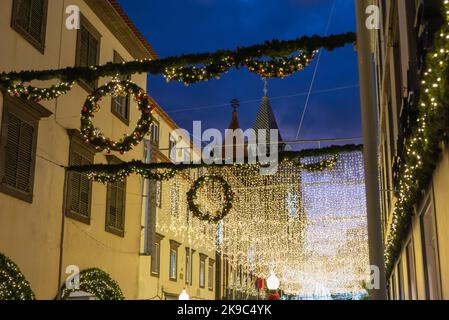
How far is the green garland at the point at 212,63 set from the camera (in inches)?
430

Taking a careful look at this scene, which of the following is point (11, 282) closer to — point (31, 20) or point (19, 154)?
point (19, 154)

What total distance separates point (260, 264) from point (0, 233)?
17792 millimetres

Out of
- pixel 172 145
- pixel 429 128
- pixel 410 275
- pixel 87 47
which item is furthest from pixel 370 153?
pixel 172 145

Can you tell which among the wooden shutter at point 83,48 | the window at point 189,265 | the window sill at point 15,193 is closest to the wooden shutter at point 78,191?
the window sill at point 15,193

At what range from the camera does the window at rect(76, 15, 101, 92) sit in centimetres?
1891

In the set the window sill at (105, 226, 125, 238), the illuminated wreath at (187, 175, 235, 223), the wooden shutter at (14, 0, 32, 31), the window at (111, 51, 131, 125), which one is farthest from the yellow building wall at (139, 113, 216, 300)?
the wooden shutter at (14, 0, 32, 31)

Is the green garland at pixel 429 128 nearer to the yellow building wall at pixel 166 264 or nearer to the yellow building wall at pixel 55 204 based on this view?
the yellow building wall at pixel 55 204

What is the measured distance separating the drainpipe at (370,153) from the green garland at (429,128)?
2.26 feet

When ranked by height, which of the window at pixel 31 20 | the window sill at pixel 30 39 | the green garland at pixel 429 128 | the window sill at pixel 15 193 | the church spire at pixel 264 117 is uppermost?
the church spire at pixel 264 117

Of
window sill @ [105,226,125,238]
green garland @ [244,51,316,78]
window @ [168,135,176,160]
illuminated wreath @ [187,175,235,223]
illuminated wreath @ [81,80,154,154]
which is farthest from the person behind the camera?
window @ [168,135,176,160]

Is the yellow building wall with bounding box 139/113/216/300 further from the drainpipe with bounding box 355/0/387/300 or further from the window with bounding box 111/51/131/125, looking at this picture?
the drainpipe with bounding box 355/0/387/300

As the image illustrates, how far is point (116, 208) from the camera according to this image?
21.0 m

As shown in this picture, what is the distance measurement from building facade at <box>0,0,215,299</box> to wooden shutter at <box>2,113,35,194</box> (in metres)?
0.02
